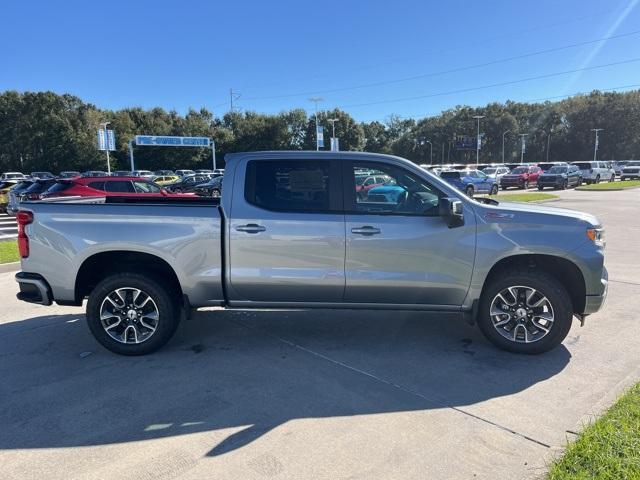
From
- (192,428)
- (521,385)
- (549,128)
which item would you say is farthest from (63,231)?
(549,128)

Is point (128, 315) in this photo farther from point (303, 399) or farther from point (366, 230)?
point (366, 230)

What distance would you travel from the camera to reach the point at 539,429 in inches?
126

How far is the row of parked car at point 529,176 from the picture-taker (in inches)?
1131

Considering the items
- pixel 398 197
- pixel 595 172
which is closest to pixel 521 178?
pixel 595 172

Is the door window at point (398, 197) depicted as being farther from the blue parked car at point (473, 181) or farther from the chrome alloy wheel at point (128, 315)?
the blue parked car at point (473, 181)

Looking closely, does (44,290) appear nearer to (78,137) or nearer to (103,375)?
(103,375)

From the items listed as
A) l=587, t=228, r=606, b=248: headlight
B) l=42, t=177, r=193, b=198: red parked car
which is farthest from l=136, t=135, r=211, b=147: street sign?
l=587, t=228, r=606, b=248: headlight

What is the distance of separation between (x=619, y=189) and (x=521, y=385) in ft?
105

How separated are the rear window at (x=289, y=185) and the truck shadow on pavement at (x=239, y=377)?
147 centimetres

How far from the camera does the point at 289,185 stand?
4.48 metres

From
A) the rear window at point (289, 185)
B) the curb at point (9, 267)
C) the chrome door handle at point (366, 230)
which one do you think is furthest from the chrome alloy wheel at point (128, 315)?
the curb at point (9, 267)

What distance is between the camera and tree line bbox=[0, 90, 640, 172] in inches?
2820

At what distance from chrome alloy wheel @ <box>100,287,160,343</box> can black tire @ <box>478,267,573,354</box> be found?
319 centimetres

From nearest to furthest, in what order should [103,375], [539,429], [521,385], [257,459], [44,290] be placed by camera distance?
[257,459]
[539,429]
[521,385]
[103,375]
[44,290]
